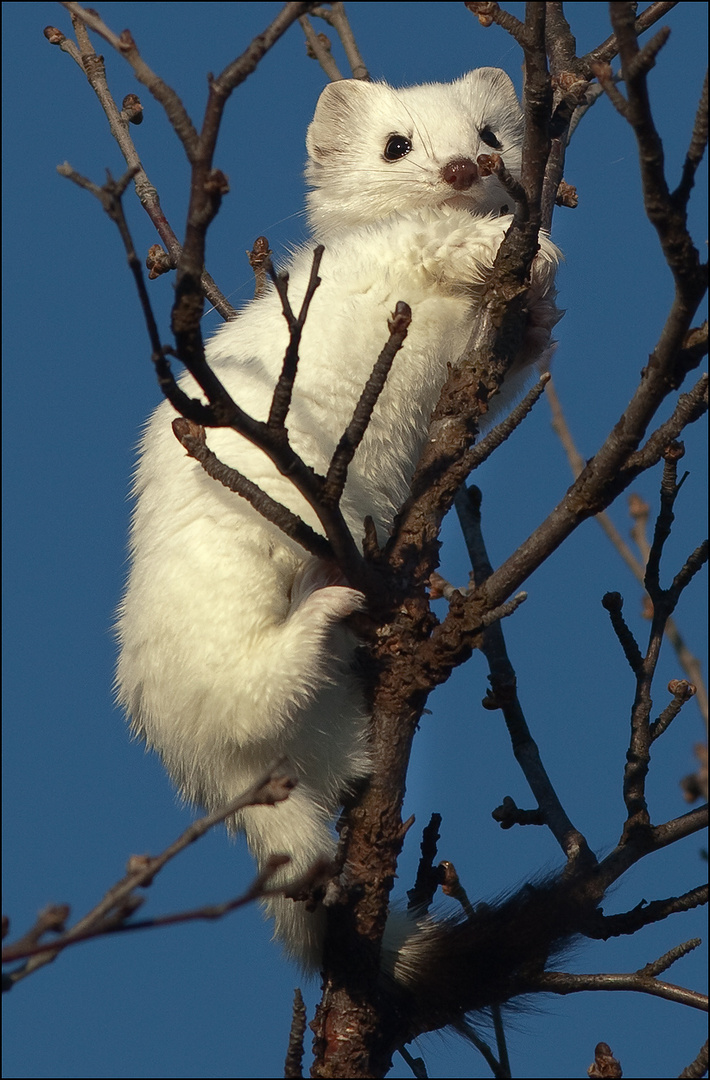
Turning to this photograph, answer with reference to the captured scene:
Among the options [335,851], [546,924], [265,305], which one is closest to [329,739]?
[335,851]

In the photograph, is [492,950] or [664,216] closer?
[664,216]

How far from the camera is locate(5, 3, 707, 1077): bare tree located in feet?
7.82

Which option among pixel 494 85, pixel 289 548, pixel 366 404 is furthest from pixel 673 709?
pixel 494 85

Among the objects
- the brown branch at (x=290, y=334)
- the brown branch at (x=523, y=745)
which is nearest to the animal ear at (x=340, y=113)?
the brown branch at (x=523, y=745)

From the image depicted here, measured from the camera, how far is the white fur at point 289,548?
11.9 ft

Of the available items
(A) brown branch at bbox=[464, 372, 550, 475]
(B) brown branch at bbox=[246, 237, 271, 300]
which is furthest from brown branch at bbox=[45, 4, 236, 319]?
(A) brown branch at bbox=[464, 372, 550, 475]

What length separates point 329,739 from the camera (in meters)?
3.70

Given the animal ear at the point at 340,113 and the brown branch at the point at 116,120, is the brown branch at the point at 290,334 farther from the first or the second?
the animal ear at the point at 340,113

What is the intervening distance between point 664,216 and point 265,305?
206cm

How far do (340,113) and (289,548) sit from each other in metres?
2.69

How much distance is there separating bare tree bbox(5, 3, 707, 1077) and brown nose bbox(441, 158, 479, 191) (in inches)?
14.4

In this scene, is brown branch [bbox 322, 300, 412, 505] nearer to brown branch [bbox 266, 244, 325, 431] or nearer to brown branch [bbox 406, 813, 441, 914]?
brown branch [bbox 266, 244, 325, 431]

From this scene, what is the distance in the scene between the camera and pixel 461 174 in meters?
4.76

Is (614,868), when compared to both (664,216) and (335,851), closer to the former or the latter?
(335,851)
